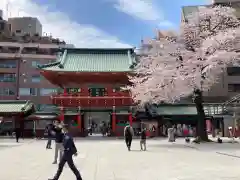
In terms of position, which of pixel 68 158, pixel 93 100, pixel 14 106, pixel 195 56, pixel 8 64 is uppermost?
pixel 8 64

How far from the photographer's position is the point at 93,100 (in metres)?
41.7

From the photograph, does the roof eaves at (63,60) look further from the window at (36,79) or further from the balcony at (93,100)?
the window at (36,79)

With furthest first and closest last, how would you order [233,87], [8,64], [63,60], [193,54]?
[8,64] → [233,87] → [63,60] → [193,54]

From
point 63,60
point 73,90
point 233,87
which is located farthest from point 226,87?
point 63,60

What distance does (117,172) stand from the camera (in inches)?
517

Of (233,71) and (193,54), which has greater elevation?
(233,71)

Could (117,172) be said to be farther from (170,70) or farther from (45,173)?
(170,70)

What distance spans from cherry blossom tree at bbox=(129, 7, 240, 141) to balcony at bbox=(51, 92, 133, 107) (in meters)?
8.72

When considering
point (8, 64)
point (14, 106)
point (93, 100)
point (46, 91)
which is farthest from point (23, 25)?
point (93, 100)

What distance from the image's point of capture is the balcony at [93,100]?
4128 centimetres

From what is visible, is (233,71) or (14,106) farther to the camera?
(233,71)

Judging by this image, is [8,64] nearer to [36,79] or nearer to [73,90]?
[36,79]

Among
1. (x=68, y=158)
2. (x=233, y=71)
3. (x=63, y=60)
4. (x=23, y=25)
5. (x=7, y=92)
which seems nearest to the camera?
(x=68, y=158)

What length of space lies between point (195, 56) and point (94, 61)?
63.2 ft
